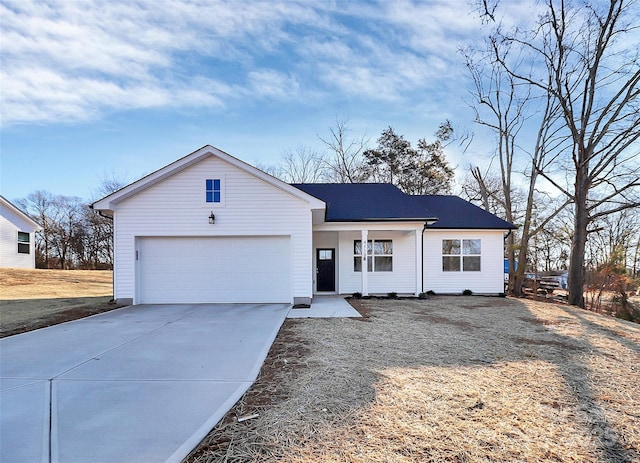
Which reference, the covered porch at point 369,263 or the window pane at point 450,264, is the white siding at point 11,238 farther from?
the window pane at point 450,264

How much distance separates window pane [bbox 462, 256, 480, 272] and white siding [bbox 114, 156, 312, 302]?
24.6ft

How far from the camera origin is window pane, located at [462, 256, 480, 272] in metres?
14.6

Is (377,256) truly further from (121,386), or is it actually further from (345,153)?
(345,153)

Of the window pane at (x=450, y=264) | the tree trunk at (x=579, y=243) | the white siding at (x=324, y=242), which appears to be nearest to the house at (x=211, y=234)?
the white siding at (x=324, y=242)

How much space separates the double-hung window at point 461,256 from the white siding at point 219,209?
6.80m

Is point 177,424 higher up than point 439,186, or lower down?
lower down

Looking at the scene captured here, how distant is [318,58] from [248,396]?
47.6 ft

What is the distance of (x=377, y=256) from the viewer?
46.2 feet

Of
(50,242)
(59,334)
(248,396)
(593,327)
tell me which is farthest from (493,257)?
(50,242)

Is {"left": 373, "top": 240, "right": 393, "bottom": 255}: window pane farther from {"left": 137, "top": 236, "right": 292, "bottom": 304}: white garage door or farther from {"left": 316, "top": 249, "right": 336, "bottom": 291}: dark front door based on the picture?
{"left": 137, "top": 236, "right": 292, "bottom": 304}: white garage door

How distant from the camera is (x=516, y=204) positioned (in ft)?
85.8

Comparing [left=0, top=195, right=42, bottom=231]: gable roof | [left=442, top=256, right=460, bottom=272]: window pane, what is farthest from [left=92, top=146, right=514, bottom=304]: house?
[left=0, top=195, right=42, bottom=231]: gable roof

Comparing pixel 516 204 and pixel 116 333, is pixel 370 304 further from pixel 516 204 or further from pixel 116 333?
pixel 516 204

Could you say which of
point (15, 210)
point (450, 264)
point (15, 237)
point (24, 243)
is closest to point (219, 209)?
point (450, 264)
